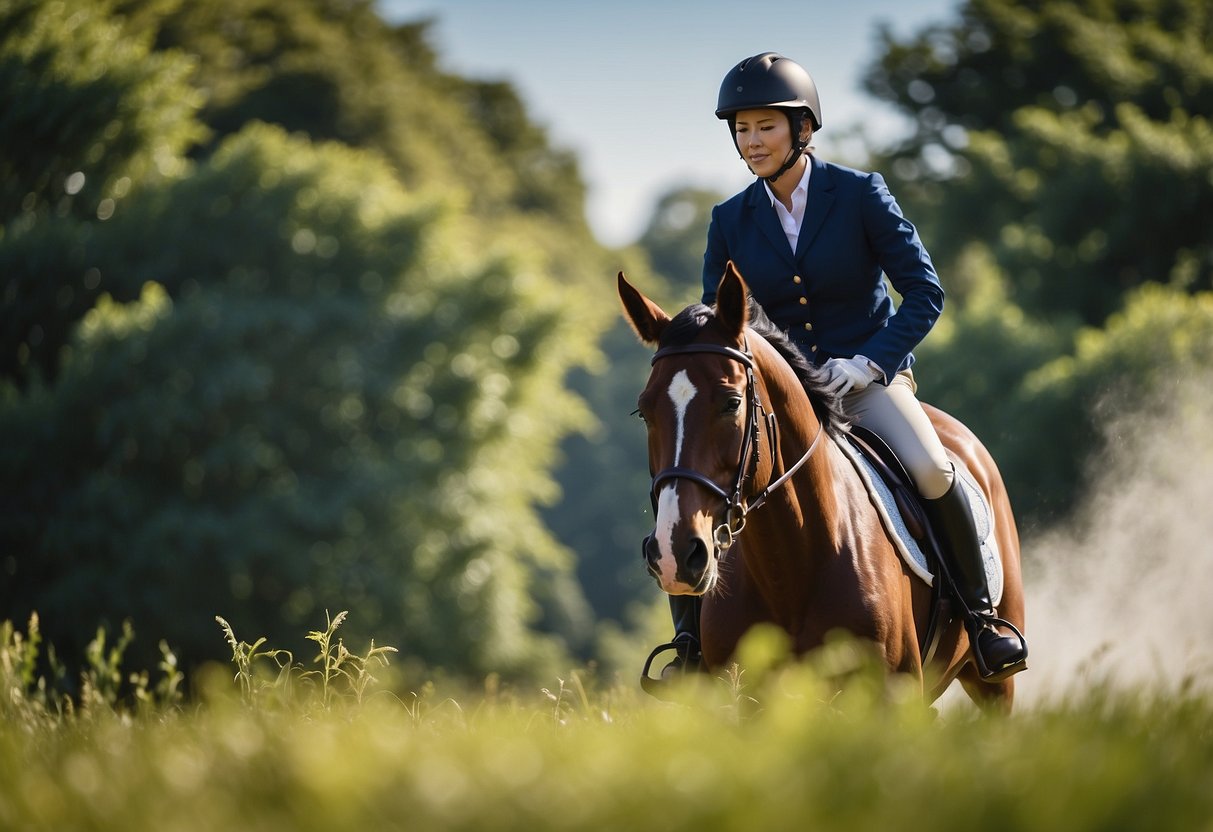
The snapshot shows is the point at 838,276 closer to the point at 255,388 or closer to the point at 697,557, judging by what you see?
the point at 697,557

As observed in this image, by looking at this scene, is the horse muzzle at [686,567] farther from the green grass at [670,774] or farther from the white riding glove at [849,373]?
the white riding glove at [849,373]

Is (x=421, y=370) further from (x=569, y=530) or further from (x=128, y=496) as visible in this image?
(x=569, y=530)

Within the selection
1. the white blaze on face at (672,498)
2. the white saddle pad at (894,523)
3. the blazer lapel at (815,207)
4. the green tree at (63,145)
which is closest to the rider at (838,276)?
the blazer lapel at (815,207)

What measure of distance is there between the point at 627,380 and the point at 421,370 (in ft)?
119

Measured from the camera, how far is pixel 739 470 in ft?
14.3

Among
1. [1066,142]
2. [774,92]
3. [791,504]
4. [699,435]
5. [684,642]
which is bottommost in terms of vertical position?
[684,642]

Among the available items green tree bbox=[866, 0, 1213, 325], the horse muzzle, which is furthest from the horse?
green tree bbox=[866, 0, 1213, 325]

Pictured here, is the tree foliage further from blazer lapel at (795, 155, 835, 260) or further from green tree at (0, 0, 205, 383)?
blazer lapel at (795, 155, 835, 260)

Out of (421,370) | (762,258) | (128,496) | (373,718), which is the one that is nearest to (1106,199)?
(421,370)

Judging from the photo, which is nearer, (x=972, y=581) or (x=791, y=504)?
(x=791, y=504)

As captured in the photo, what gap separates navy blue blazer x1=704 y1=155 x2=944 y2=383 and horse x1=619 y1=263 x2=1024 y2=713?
62 centimetres

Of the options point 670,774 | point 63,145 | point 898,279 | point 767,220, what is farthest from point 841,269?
point 63,145

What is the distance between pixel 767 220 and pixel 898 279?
69 cm

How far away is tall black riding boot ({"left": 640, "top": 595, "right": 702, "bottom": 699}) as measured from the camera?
5.39 meters
